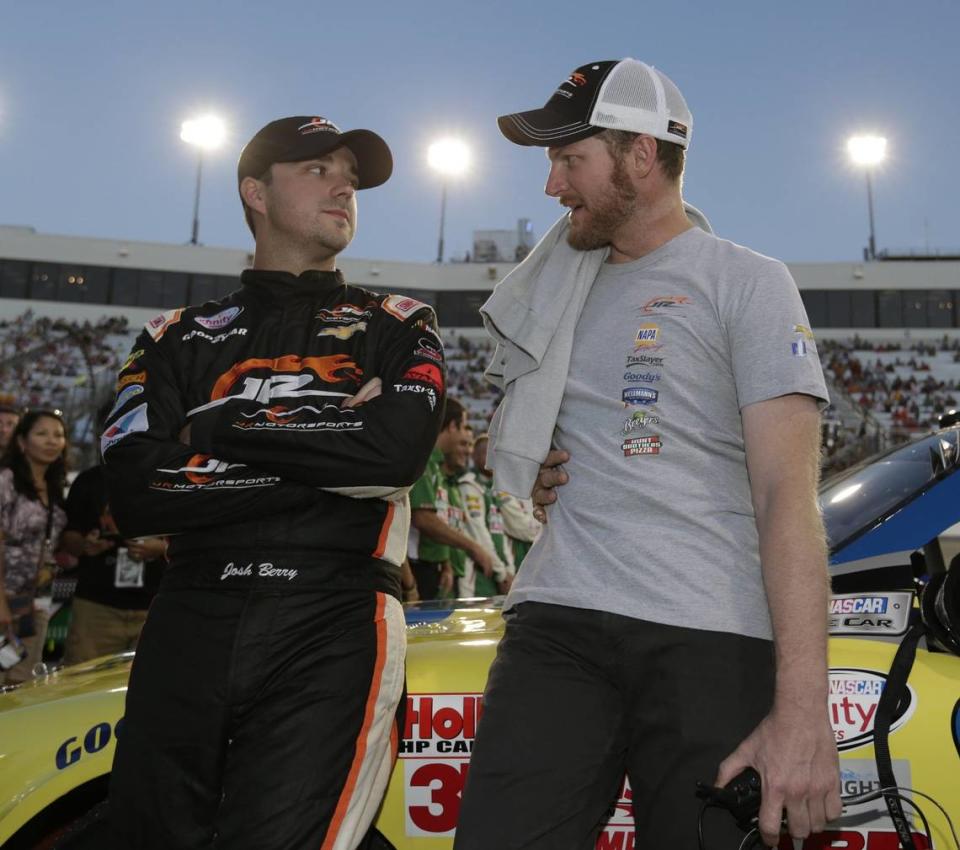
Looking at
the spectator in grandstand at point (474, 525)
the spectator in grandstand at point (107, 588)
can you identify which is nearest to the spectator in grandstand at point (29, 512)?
the spectator in grandstand at point (107, 588)

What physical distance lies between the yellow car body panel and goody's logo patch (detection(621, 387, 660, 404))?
76cm

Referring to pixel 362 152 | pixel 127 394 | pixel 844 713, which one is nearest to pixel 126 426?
pixel 127 394

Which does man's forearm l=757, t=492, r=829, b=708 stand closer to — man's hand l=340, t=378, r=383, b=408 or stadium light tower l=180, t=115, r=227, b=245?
man's hand l=340, t=378, r=383, b=408

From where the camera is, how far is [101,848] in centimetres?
208

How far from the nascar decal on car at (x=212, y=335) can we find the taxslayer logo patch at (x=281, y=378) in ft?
0.31

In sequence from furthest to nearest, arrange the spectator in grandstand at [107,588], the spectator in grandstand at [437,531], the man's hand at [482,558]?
1. the man's hand at [482,558]
2. the spectator in grandstand at [437,531]
3. the spectator in grandstand at [107,588]

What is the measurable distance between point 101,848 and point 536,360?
1.45 meters

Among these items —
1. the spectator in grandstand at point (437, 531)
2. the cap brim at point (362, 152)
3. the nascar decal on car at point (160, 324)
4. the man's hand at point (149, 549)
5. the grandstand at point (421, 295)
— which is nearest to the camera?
the nascar decal on car at point (160, 324)

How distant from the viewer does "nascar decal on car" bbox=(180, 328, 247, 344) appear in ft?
7.55

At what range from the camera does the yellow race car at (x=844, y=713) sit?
6.55ft

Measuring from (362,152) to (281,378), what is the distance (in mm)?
813

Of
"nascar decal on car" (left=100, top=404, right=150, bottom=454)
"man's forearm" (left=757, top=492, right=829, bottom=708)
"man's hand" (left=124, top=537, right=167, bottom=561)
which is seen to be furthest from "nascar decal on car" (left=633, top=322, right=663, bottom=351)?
"man's hand" (left=124, top=537, right=167, bottom=561)

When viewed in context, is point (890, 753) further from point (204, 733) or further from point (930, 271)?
point (930, 271)

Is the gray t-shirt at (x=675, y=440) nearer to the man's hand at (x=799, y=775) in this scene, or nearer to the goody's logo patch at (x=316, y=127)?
the man's hand at (x=799, y=775)
